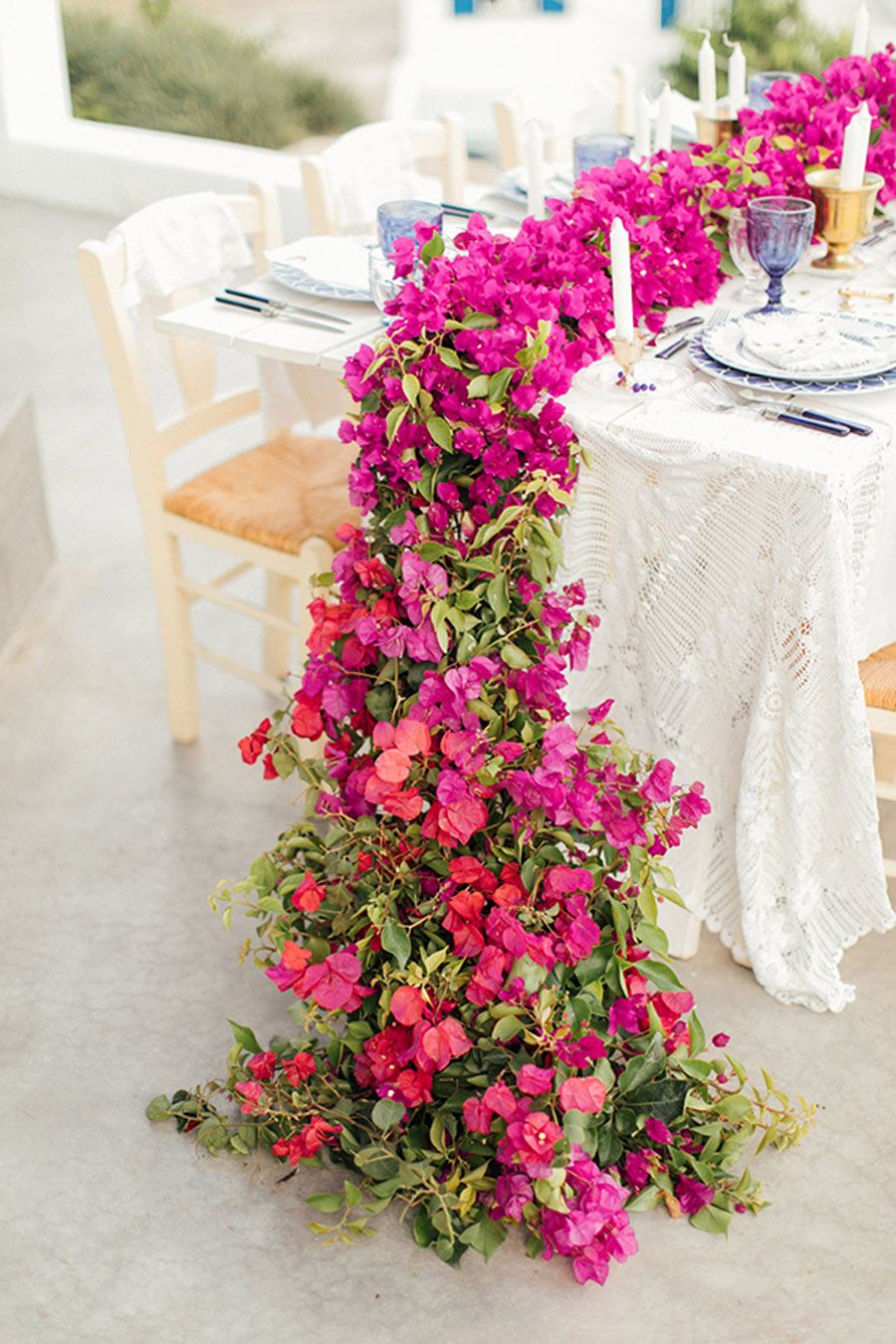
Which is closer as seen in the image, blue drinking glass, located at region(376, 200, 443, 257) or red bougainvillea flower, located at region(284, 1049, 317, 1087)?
red bougainvillea flower, located at region(284, 1049, 317, 1087)

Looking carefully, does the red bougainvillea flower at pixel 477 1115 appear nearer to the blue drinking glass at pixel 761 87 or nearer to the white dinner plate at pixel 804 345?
the white dinner plate at pixel 804 345

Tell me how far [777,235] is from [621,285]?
332mm

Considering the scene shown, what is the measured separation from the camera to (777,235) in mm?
2061

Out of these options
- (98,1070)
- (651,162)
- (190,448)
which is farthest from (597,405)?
(190,448)

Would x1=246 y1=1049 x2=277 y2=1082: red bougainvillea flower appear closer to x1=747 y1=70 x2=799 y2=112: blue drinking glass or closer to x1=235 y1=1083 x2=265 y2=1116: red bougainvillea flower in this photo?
x1=235 y1=1083 x2=265 y2=1116: red bougainvillea flower

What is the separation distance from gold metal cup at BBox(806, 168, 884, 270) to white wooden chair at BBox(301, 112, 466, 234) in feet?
2.76

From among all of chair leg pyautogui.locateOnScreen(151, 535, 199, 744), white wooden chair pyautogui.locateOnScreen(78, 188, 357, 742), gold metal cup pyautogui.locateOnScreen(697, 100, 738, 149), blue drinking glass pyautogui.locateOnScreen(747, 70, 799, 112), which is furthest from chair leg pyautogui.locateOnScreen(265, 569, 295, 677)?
blue drinking glass pyautogui.locateOnScreen(747, 70, 799, 112)

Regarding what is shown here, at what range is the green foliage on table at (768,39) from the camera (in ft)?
19.6

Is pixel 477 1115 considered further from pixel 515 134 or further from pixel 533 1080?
pixel 515 134

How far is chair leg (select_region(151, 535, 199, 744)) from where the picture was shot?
2445 mm

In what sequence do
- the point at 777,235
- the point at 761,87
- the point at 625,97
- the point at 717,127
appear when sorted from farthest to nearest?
the point at 625,97
the point at 761,87
the point at 717,127
the point at 777,235

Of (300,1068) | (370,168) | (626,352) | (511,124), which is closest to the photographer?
(300,1068)

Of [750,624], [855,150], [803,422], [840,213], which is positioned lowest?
[750,624]

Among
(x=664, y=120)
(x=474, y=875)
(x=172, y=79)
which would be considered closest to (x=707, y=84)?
(x=664, y=120)
